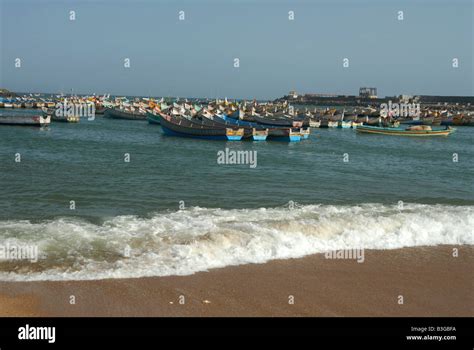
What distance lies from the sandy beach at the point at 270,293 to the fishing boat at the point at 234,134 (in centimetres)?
2975

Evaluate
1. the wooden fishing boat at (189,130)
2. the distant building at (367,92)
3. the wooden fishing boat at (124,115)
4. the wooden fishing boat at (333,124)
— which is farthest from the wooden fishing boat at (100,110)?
the distant building at (367,92)

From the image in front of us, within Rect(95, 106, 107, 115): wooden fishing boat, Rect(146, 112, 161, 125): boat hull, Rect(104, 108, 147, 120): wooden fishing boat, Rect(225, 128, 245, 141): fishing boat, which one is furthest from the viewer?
Rect(95, 106, 107, 115): wooden fishing boat

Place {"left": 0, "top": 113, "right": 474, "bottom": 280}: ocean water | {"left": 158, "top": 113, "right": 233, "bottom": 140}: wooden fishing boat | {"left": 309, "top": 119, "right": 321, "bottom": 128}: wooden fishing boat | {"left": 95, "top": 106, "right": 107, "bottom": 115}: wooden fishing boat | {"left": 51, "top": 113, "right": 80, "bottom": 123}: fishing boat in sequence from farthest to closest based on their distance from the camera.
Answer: {"left": 95, "top": 106, "right": 107, "bottom": 115}: wooden fishing boat < {"left": 309, "top": 119, "right": 321, "bottom": 128}: wooden fishing boat < {"left": 51, "top": 113, "right": 80, "bottom": 123}: fishing boat < {"left": 158, "top": 113, "right": 233, "bottom": 140}: wooden fishing boat < {"left": 0, "top": 113, "right": 474, "bottom": 280}: ocean water

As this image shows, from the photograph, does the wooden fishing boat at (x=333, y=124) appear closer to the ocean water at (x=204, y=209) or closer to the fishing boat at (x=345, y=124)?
the fishing boat at (x=345, y=124)

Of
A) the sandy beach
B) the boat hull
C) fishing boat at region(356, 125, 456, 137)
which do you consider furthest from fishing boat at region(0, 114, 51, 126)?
the sandy beach

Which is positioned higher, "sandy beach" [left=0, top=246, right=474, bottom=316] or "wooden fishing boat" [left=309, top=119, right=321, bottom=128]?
"wooden fishing boat" [left=309, top=119, right=321, bottom=128]

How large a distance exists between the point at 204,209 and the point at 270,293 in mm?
6348

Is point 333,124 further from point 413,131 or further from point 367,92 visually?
point 367,92

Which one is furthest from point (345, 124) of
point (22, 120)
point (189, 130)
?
point (22, 120)

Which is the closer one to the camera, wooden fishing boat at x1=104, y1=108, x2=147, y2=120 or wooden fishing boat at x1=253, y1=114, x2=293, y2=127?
wooden fishing boat at x1=253, y1=114, x2=293, y2=127

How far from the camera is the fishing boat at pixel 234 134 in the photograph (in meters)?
39.6

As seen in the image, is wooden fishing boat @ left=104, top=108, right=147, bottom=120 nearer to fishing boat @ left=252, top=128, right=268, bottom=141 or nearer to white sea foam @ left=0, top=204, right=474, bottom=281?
fishing boat @ left=252, top=128, right=268, bottom=141

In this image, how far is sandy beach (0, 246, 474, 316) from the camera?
780 centimetres

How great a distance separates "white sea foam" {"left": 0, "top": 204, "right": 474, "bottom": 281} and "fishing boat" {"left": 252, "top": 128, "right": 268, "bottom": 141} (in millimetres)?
25513
